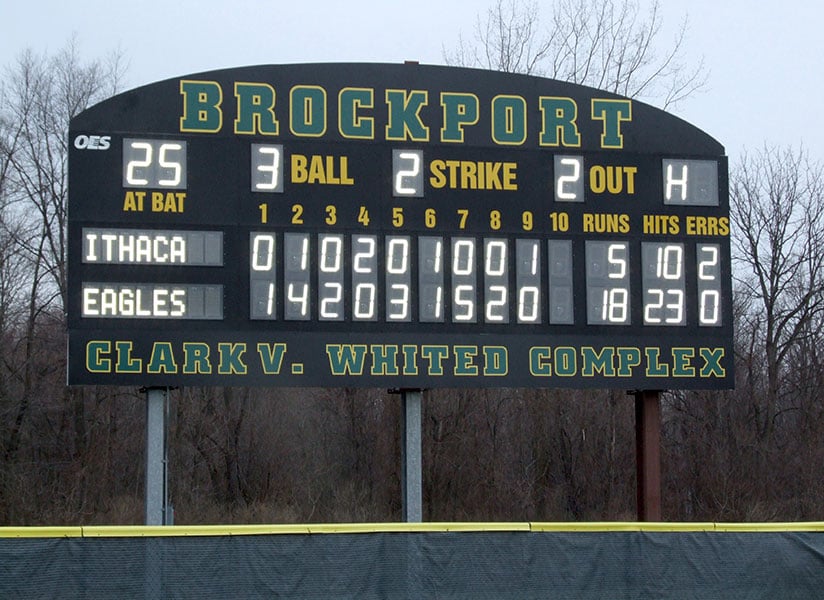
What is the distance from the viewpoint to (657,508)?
17.3 meters

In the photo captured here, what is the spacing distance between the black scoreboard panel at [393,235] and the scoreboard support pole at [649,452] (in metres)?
0.77

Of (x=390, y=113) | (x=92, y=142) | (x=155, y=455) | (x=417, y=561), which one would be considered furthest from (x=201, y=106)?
(x=417, y=561)

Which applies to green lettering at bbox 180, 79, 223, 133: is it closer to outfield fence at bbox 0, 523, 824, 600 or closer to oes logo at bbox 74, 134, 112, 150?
oes logo at bbox 74, 134, 112, 150

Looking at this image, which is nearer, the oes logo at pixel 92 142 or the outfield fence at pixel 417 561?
the outfield fence at pixel 417 561

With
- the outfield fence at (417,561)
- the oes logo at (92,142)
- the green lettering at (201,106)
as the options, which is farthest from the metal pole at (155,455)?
the outfield fence at (417,561)

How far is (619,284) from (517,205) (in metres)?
1.73

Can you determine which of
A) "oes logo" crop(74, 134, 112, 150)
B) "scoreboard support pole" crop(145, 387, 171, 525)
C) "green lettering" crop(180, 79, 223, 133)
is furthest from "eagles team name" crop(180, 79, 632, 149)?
"scoreboard support pole" crop(145, 387, 171, 525)

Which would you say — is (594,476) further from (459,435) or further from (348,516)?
(348,516)

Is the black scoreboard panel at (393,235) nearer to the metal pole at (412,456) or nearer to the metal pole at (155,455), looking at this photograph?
the metal pole at (155,455)

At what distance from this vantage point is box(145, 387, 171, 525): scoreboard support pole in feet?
51.9

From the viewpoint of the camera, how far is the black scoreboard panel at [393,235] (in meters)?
15.5

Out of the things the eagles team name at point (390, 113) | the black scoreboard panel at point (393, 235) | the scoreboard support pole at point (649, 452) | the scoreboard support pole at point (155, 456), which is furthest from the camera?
the scoreboard support pole at point (649, 452)

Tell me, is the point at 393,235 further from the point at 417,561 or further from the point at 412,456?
the point at 417,561

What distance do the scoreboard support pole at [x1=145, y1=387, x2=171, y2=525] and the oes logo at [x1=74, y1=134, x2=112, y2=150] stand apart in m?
3.13
